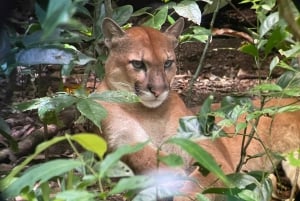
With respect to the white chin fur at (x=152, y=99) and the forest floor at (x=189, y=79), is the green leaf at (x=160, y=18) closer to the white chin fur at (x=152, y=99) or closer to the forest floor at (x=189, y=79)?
the white chin fur at (x=152, y=99)

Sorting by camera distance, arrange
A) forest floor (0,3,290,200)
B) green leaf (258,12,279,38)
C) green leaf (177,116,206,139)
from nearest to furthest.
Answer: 1. green leaf (177,116,206,139)
2. green leaf (258,12,279,38)
3. forest floor (0,3,290,200)

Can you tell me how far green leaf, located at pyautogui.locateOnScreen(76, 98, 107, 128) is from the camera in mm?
3217

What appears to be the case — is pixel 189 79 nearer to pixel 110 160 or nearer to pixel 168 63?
pixel 168 63

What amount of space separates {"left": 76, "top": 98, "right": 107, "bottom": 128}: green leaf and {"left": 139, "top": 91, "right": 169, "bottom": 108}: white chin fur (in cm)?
122

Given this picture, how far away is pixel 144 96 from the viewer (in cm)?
454

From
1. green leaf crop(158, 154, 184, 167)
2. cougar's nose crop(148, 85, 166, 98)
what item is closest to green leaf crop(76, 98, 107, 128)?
cougar's nose crop(148, 85, 166, 98)

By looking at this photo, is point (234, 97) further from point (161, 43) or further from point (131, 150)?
point (131, 150)

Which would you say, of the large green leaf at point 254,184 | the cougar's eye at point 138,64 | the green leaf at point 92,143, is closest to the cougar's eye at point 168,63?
the cougar's eye at point 138,64

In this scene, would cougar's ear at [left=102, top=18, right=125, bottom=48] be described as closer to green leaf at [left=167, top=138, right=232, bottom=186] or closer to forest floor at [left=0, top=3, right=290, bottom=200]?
forest floor at [left=0, top=3, right=290, bottom=200]

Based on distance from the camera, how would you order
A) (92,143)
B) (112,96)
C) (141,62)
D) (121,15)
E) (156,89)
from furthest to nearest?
1. (121,15)
2. (141,62)
3. (156,89)
4. (112,96)
5. (92,143)

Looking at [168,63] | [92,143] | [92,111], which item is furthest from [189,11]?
[92,143]

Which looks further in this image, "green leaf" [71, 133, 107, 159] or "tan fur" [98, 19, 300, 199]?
"tan fur" [98, 19, 300, 199]

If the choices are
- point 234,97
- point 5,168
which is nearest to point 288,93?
point 234,97

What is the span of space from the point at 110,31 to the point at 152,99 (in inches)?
21.2
